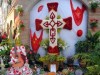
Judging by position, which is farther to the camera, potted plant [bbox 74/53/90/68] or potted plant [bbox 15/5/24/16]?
potted plant [bbox 15/5/24/16]

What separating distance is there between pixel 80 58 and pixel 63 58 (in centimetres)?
70

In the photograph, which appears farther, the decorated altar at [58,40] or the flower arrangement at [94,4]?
the flower arrangement at [94,4]

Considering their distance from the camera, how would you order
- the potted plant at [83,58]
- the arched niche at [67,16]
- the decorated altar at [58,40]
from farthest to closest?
1. the arched niche at [67,16]
2. the decorated altar at [58,40]
3. the potted plant at [83,58]

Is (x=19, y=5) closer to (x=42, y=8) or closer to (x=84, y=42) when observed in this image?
(x=42, y=8)

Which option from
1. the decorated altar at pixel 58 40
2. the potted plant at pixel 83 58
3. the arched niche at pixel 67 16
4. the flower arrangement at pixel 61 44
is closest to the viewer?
the potted plant at pixel 83 58

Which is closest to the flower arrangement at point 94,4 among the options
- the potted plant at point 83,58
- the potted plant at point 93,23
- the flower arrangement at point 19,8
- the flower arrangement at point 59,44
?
the potted plant at point 93,23

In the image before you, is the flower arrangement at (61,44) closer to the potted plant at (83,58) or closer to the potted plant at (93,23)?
the potted plant at (83,58)

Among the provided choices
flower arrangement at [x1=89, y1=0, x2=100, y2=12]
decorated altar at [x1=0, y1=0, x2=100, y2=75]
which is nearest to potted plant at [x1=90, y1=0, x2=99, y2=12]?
flower arrangement at [x1=89, y1=0, x2=100, y2=12]

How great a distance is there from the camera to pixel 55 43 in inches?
583

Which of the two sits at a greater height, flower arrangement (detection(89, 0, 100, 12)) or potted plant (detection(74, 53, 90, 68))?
flower arrangement (detection(89, 0, 100, 12))

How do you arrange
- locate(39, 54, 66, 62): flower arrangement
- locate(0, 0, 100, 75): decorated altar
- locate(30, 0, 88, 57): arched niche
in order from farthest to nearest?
locate(30, 0, 88, 57): arched niche → locate(0, 0, 100, 75): decorated altar → locate(39, 54, 66, 62): flower arrangement

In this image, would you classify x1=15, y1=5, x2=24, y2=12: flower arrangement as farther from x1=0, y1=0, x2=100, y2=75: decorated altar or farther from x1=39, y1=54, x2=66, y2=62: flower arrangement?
x1=39, y1=54, x2=66, y2=62: flower arrangement

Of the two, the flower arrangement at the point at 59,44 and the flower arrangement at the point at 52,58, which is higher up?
the flower arrangement at the point at 59,44

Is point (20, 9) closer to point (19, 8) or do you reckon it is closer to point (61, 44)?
point (19, 8)
